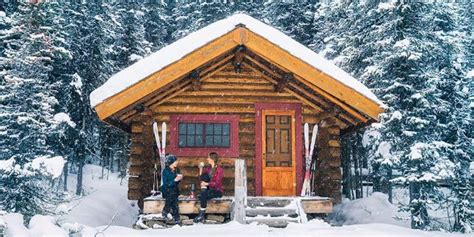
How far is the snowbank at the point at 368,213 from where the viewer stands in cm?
1564

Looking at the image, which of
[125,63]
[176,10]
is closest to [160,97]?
[125,63]

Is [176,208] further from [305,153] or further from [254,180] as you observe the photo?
[305,153]

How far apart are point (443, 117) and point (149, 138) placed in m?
11.2

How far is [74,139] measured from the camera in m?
22.3

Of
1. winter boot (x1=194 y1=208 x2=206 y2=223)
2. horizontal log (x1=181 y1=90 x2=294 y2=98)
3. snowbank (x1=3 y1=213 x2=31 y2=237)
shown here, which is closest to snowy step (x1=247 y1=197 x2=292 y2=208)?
winter boot (x1=194 y1=208 x2=206 y2=223)

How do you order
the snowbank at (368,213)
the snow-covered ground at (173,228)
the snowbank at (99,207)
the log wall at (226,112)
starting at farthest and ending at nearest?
1. the snowbank at (368,213)
2. the snowbank at (99,207)
3. the log wall at (226,112)
4. the snow-covered ground at (173,228)

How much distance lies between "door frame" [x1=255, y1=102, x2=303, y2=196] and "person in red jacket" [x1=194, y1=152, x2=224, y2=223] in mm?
1733

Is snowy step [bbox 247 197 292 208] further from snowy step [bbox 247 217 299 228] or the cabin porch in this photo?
snowy step [bbox 247 217 299 228]

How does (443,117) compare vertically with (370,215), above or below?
above

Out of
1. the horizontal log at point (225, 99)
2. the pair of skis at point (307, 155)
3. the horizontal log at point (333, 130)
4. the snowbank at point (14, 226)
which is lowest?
the snowbank at point (14, 226)

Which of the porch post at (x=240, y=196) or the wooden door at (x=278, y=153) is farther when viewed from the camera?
the wooden door at (x=278, y=153)

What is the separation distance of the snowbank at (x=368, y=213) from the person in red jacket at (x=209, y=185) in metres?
8.10

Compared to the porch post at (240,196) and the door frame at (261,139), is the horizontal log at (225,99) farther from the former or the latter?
the porch post at (240,196)

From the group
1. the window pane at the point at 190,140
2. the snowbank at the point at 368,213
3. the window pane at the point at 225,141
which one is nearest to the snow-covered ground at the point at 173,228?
the snowbank at the point at 368,213
